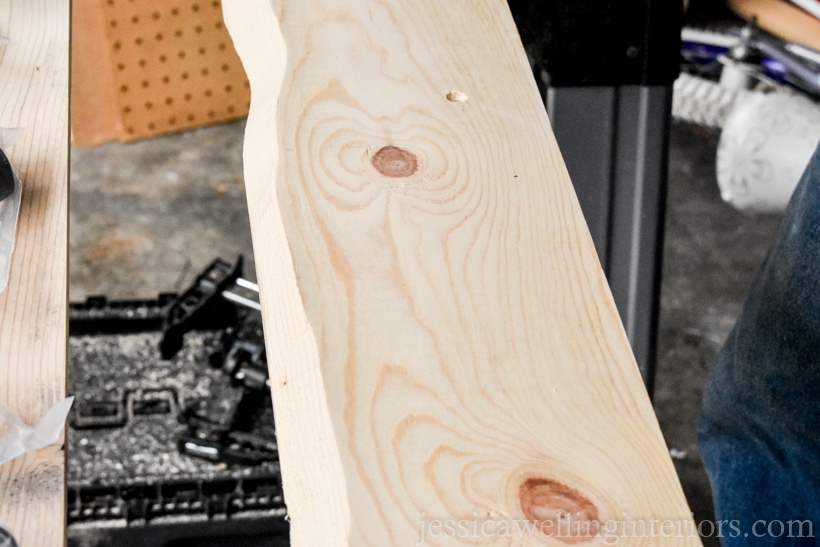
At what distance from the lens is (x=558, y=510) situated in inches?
15.2

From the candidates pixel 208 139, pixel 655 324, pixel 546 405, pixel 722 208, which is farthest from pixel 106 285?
pixel 546 405

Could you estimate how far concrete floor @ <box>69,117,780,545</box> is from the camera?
205 cm

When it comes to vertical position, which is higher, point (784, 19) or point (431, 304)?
point (784, 19)

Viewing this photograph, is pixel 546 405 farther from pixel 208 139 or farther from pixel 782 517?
pixel 208 139

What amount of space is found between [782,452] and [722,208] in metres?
1.68

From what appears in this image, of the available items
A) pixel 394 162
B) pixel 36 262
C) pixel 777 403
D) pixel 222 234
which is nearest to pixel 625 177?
pixel 777 403

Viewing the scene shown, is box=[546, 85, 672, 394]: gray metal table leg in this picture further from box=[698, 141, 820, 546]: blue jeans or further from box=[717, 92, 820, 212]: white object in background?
box=[717, 92, 820, 212]: white object in background

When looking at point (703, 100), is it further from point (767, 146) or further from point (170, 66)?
point (170, 66)

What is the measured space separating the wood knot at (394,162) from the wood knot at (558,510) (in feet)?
0.72

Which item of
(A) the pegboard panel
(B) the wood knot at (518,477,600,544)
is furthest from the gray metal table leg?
(A) the pegboard panel

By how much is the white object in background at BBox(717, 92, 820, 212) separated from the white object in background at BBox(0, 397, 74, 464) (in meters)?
1.93

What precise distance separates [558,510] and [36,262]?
410mm

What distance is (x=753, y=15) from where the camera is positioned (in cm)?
236

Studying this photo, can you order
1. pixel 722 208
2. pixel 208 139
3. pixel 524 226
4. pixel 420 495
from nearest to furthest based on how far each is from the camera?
pixel 420 495
pixel 524 226
pixel 722 208
pixel 208 139
